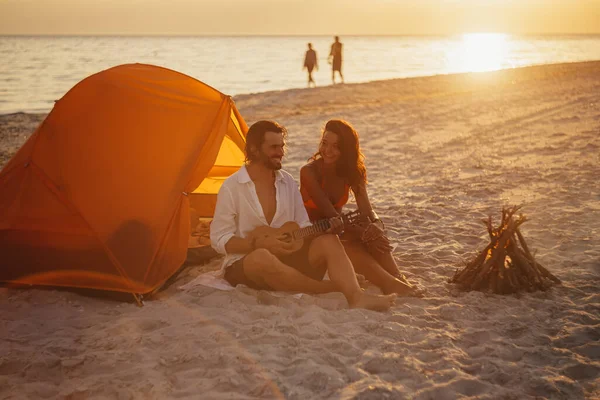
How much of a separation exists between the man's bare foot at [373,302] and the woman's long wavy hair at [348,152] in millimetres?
1059

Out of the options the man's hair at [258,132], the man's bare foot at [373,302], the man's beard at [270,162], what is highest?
the man's hair at [258,132]

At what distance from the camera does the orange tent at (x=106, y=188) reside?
4.63 metres

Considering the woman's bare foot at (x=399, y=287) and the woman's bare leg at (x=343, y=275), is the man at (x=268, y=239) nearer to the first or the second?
the woman's bare leg at (x=343, y=275)

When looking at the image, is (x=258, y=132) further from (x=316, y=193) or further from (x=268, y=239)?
(x=268, y=239)

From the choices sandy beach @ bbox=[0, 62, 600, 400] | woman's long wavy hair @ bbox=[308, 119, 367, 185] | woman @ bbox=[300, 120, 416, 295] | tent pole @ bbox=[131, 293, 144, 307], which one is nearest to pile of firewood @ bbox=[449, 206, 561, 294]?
sandy beach @ bbox=[0, 62, 600, 400]

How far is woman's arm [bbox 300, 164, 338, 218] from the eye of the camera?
471cm

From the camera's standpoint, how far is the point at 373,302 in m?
4.18

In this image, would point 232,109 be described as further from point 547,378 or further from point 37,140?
point 547,378

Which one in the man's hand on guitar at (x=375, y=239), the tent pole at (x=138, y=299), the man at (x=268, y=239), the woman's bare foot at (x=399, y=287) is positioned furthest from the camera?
the man's hand on guitar at (x=375, y=239)

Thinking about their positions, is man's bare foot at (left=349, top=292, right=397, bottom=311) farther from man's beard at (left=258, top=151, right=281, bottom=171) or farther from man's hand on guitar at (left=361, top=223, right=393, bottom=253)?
man's beard at (left=258, top=151, right=281, bottom=171)

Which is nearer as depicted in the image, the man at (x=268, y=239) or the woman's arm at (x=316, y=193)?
the man at (x=268, y=239)

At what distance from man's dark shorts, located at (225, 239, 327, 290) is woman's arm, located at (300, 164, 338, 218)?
13.3 inches

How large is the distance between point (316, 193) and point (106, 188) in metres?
1.77

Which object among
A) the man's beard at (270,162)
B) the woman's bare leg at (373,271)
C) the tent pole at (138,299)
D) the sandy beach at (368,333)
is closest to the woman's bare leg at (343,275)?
the sandy beach at (368,333)
